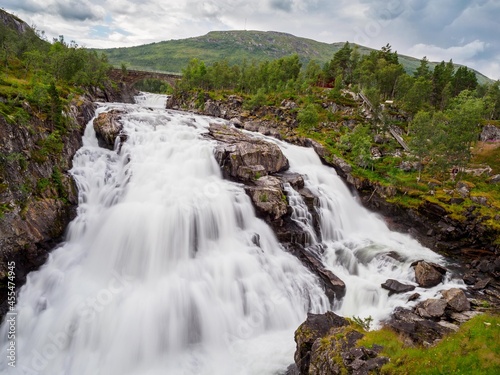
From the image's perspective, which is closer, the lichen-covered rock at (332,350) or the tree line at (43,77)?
the lichen-covered rock at (332,350)

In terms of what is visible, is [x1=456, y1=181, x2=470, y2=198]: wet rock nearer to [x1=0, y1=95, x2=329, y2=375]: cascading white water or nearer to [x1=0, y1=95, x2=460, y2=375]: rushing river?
[x1=0, y1=95, x2=460, y2=375]: rushing river

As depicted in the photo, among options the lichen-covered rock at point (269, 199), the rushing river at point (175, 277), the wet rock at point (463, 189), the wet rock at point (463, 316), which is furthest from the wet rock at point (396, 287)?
the wet rock at point (463, 189)

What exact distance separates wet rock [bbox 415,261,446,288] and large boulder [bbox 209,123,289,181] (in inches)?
642

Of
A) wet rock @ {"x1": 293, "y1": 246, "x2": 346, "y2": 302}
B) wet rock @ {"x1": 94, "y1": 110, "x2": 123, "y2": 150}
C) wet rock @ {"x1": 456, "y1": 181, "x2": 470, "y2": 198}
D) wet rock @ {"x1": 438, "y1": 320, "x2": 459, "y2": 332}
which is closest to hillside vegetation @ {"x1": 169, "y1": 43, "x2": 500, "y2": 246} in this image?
wet rock @ {"x1": 456, "y1": 181, "x2": 470, "y2": 198}

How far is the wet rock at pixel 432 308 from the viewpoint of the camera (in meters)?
17.8

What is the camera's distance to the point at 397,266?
24875 mm

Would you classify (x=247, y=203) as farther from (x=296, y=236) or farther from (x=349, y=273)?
(x=349, y=273)

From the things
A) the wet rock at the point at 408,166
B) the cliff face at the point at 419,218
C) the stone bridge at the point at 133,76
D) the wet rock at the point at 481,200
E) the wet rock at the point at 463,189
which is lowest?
the cliff face at the point at 419,218

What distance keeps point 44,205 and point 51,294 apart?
259 inches

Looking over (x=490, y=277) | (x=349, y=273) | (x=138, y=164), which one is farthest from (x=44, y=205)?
(x=490, y=277)

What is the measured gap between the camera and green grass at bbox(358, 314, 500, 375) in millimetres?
9078

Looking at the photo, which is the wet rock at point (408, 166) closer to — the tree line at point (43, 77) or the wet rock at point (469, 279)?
the wet rock at point (469, 279)

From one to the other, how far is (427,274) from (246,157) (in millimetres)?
19711

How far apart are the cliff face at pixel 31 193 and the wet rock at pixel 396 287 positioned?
945 inches
